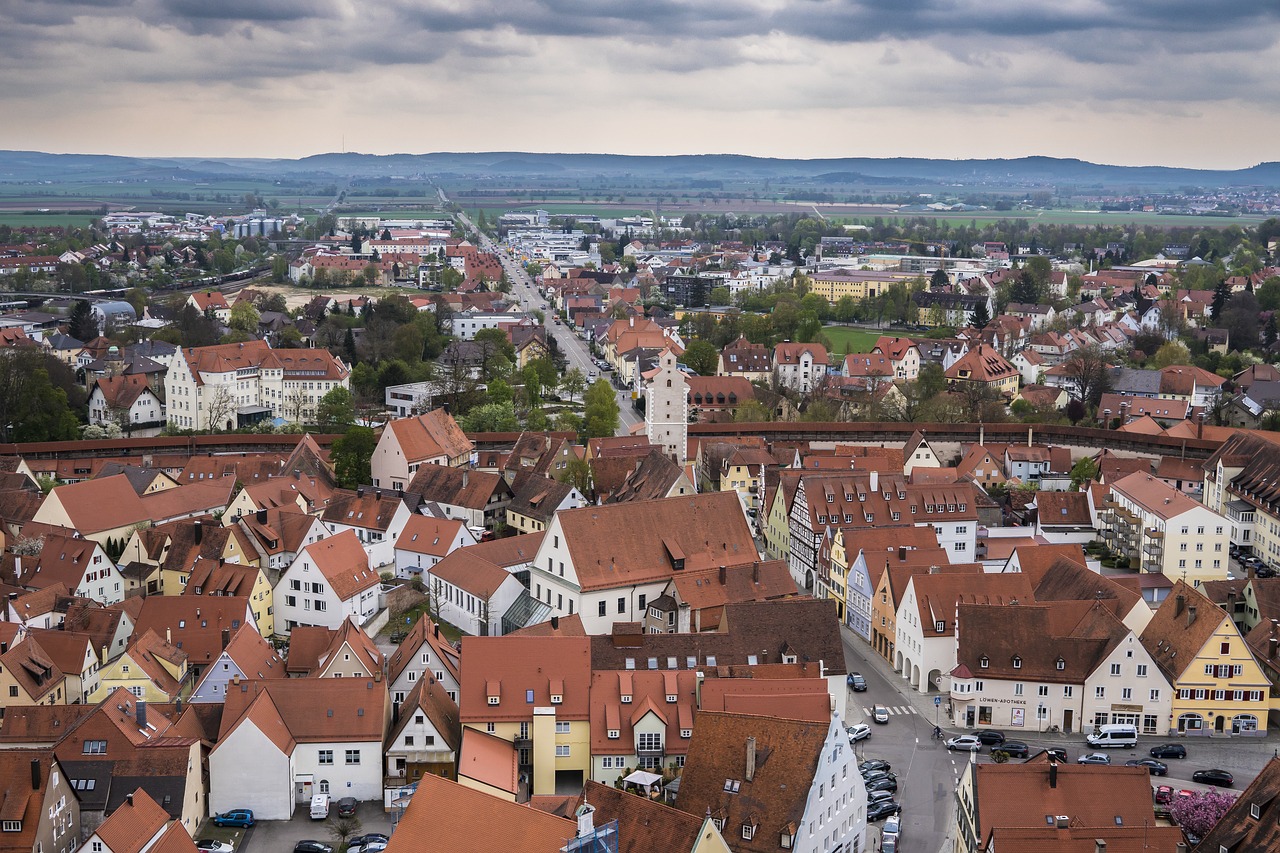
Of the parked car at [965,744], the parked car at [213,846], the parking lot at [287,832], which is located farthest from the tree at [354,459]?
the parked car at [965,744]

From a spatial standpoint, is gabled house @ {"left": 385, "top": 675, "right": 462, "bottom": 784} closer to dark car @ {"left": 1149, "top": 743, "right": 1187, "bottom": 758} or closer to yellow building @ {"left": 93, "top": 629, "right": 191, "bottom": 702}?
yellow building @ {"left": 93, "top": 629, "right": 191, "bottom": 702}

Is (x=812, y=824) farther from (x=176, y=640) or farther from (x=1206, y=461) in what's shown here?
(x=1206, y=461)

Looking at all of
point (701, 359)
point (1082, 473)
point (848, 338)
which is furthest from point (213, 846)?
point (848, 338)

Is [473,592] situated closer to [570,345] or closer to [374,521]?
[374,521]

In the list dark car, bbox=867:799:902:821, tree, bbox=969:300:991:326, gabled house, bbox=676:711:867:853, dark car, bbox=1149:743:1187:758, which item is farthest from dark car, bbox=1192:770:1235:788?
tree, bbox=969:300:991:326

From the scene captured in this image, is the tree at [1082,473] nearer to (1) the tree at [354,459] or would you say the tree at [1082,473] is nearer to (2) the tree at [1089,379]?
(2) the tree at [1089,379]
